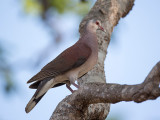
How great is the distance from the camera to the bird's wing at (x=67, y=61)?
4102 millimetres

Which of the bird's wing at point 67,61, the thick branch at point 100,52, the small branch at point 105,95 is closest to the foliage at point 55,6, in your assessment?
the thick branch at point 100,52

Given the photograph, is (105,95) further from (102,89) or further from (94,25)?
(94,25)

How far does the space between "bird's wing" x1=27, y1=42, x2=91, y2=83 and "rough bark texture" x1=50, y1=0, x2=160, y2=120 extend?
216 millimetres

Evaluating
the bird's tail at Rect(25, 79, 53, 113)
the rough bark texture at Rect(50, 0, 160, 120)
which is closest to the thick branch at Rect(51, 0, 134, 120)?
the rough bark texture at Rect(50, 0, 160, 120)

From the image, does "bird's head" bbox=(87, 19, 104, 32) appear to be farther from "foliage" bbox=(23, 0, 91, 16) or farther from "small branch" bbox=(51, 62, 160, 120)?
"small branch" bbox=(51, 62, 160, 120)

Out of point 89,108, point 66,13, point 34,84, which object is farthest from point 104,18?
point 89,108

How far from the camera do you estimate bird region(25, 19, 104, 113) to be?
399 cm

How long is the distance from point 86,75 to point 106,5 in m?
1.05

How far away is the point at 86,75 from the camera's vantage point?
405 cm

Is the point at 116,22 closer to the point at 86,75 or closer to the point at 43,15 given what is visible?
the point at 86,75

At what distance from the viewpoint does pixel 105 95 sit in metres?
2.90

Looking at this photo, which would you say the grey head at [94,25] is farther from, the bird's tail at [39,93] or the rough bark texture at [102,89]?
the bird's tail at [39,93]

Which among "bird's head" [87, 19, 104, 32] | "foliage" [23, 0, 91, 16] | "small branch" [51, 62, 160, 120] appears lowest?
"small branch" [51, 62, 160, 120]

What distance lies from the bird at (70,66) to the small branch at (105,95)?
2.34 feet
